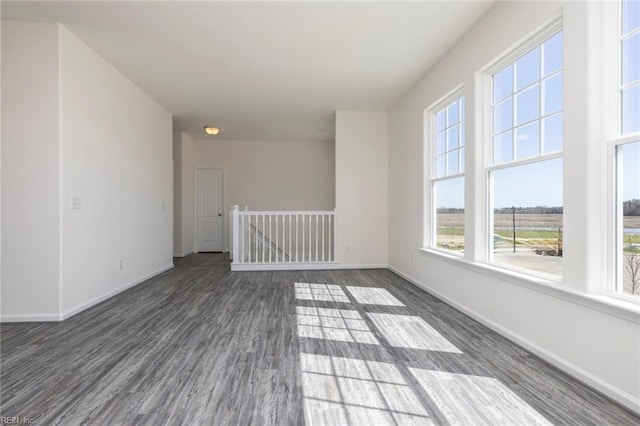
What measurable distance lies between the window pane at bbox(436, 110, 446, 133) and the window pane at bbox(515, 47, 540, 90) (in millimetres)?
1257

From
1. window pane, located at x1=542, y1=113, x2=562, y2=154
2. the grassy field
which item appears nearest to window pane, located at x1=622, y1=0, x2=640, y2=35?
window pane, located at x1=542, y1=113, x2=562, y2=154

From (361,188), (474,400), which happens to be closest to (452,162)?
(361,188)

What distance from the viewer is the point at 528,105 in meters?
2.37

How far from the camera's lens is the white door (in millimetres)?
7629

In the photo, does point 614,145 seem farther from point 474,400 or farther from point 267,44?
point 267,44

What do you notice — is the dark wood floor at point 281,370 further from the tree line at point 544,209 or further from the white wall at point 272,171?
the white wall at point 272,171

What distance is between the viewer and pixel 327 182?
26.3ft

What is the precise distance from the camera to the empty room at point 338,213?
168cm

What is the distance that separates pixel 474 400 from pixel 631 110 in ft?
5.91

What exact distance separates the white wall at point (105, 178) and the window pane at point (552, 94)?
4.15 meters

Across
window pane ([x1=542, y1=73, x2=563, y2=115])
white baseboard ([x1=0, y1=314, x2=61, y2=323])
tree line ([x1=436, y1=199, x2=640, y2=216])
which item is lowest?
white baseboard ([x1=0, y1=314, x2=61, y2=323])

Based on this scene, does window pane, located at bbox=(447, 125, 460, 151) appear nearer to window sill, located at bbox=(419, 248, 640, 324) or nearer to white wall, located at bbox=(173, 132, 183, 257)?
window sill, located at bbox=(419, 248, 640, 324)

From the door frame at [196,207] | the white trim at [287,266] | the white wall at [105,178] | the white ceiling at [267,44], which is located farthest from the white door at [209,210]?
the white ceiling at [267,44]

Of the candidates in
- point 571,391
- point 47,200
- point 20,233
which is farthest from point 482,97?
point 20,233
